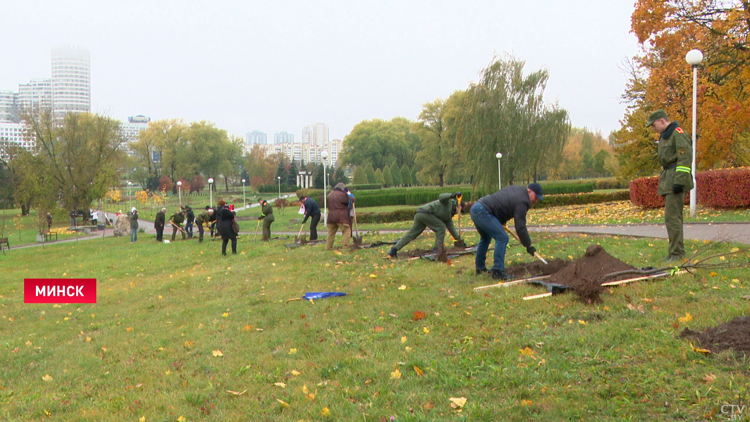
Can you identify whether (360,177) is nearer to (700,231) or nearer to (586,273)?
(700,231)

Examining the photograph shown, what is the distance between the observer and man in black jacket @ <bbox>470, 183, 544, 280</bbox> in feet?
24.1

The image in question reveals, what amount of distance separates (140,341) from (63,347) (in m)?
1.18

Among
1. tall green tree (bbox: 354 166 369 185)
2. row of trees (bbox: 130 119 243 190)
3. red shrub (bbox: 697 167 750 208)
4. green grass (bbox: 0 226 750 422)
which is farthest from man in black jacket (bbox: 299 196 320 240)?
row of trees (bbox: 130 119 243 190)

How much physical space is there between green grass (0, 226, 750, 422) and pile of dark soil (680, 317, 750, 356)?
0.16 m

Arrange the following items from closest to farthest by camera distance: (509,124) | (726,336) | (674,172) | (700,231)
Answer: (726,336), (674,172), (700,231), (509,124)

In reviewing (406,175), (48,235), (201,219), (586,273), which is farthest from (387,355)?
(406,175)

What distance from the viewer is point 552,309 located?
18.6 ft

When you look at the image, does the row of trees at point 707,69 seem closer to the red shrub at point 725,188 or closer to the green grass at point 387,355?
the red shrub at point 725,188

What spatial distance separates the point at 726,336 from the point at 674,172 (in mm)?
3813

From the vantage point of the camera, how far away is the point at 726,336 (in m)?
4.09

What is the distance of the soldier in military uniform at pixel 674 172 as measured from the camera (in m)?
7.20

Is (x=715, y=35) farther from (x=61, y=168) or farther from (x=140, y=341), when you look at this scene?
(x=61, y=168)

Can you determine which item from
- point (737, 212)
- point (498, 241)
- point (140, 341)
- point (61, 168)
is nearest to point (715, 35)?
point (737, 212)

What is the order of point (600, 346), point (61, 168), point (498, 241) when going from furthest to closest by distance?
point (61, 168) → point (498, 241) → point (600, 346)
